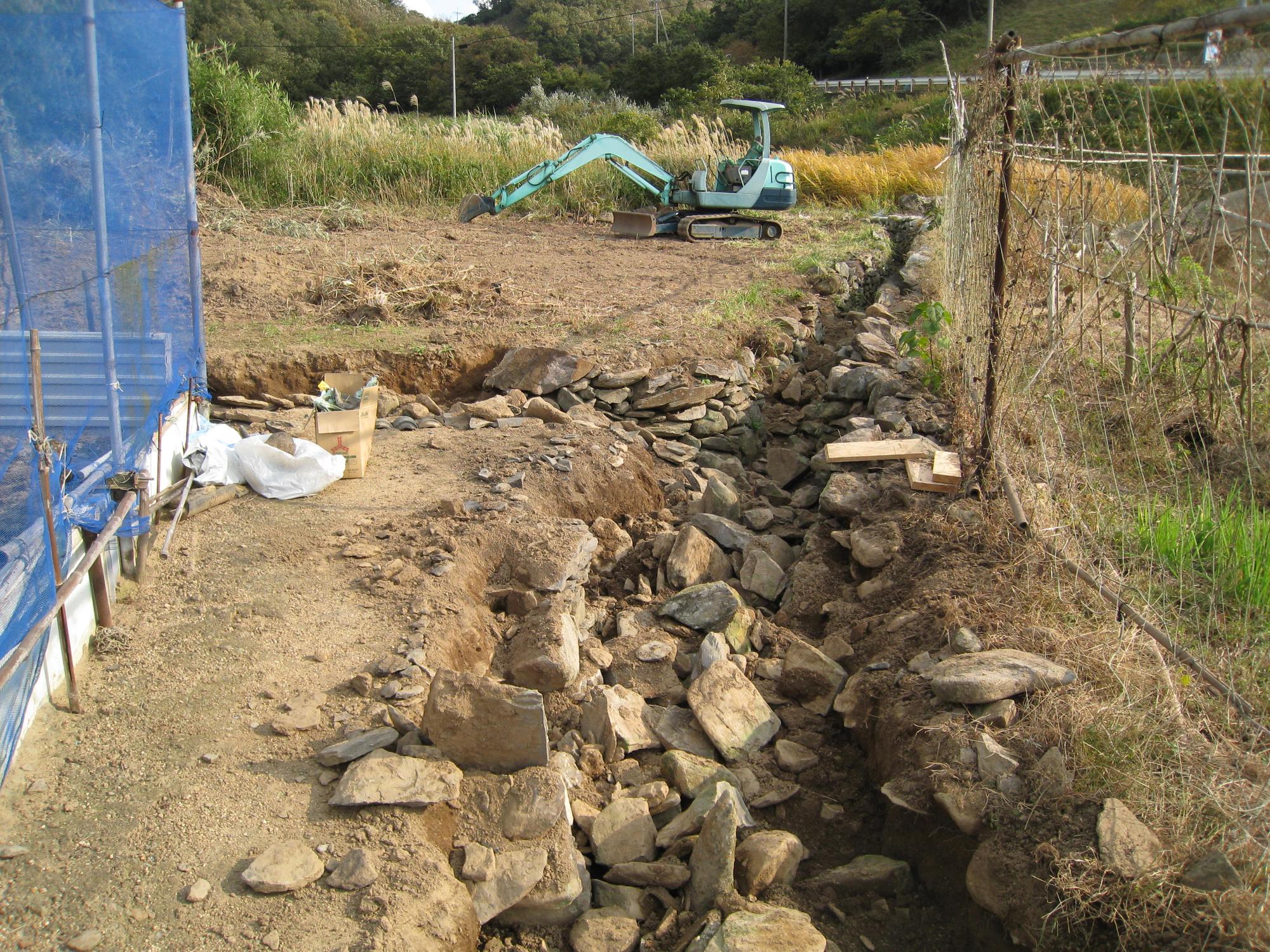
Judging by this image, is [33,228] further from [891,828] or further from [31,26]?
[891,828]

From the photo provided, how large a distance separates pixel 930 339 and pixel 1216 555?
3095 mm

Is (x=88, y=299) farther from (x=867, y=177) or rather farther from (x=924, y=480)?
(x=867, y=177)

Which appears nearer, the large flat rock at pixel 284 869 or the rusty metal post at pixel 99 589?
the large flat rock at pixel 284 869

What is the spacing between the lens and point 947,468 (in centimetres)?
479

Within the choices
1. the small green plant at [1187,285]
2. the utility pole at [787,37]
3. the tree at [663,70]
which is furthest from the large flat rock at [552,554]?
the utility pole at [787,37]

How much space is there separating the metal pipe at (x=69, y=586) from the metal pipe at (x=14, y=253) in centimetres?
74

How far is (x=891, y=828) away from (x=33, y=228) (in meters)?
3.80

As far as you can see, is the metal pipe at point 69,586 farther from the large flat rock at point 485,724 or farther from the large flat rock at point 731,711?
the large flat rock at point 731,711

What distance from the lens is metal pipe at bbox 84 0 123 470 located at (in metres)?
3.49

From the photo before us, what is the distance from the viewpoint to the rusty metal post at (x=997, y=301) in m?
4.13

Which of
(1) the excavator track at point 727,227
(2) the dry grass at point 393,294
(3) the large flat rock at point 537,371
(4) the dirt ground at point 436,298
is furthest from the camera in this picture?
(1) the excavator track at point 727,227

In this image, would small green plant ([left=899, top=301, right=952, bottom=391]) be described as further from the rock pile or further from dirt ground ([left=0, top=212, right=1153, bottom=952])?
dirt ground ([left=0, top=212, right=1153, bottom=952])

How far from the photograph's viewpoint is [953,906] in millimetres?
2838

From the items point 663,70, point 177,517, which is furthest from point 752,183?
point 663,70
